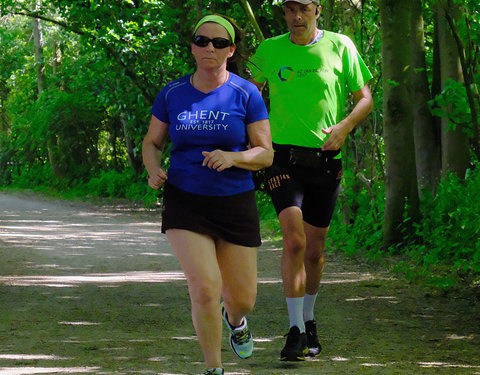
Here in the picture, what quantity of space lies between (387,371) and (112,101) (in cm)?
1996

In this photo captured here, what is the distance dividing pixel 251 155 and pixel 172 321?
3030mm

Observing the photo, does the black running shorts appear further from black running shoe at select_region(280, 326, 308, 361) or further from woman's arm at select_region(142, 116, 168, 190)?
woman's arm at select_region(142, 116, 168, 190)

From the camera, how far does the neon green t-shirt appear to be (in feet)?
18.2

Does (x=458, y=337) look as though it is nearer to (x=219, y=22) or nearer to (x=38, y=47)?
(x=219, y=22)

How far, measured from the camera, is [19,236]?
16.1m

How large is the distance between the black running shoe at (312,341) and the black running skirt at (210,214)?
1.35 metres

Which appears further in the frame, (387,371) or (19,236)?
(19,236)

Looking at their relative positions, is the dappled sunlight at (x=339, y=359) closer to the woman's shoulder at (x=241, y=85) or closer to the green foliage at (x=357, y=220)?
the woman's shoulder at (x=241, y=85)

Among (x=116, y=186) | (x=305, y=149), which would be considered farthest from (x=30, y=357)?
(x=116, y=186)

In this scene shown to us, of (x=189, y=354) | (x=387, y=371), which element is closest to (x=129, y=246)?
(x=189, y=354)

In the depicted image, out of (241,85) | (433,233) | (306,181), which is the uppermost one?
(241,85)

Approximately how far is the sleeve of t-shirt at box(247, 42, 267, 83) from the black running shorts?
0.46 m

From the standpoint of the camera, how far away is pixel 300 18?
5590 millimetres

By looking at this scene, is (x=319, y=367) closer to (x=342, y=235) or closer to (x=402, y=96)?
(x=402, y=96)
